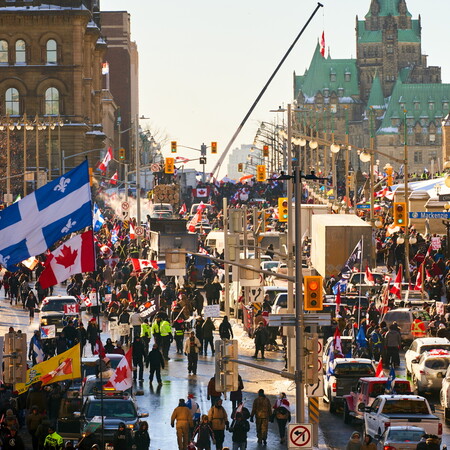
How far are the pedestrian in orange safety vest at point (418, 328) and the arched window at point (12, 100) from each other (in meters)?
89.6

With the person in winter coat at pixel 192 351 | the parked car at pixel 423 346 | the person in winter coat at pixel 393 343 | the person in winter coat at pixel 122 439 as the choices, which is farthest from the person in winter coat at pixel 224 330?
the person in winter coat at pixel 122 439

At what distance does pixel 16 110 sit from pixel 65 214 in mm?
104929

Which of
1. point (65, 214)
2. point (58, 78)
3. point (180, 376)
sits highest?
point (58, 78)

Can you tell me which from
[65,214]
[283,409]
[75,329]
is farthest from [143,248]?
[65,214]

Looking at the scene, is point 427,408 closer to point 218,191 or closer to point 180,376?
point 180,376

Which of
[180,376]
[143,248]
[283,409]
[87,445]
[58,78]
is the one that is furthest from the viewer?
[58,78]

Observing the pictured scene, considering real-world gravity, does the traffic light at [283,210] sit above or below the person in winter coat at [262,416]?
above

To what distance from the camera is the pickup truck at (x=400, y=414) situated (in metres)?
26.0

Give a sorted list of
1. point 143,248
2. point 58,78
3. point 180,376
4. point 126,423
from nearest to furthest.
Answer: point 126,423, point 180,376, point 143,248, point 58,78

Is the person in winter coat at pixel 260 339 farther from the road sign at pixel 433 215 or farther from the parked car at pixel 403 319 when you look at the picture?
the road sign at pixel 433 215

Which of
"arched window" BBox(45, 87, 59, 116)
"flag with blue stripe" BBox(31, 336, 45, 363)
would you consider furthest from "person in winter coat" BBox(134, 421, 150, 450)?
"arched window" BBox(45, 87, 59, 116)

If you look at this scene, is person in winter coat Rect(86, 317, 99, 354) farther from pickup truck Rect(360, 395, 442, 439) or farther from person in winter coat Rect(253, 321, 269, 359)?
pickup truck Rect(360, 395, 442, 439)

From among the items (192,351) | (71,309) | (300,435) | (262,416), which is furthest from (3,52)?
(300,435)

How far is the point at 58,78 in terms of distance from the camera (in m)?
128
